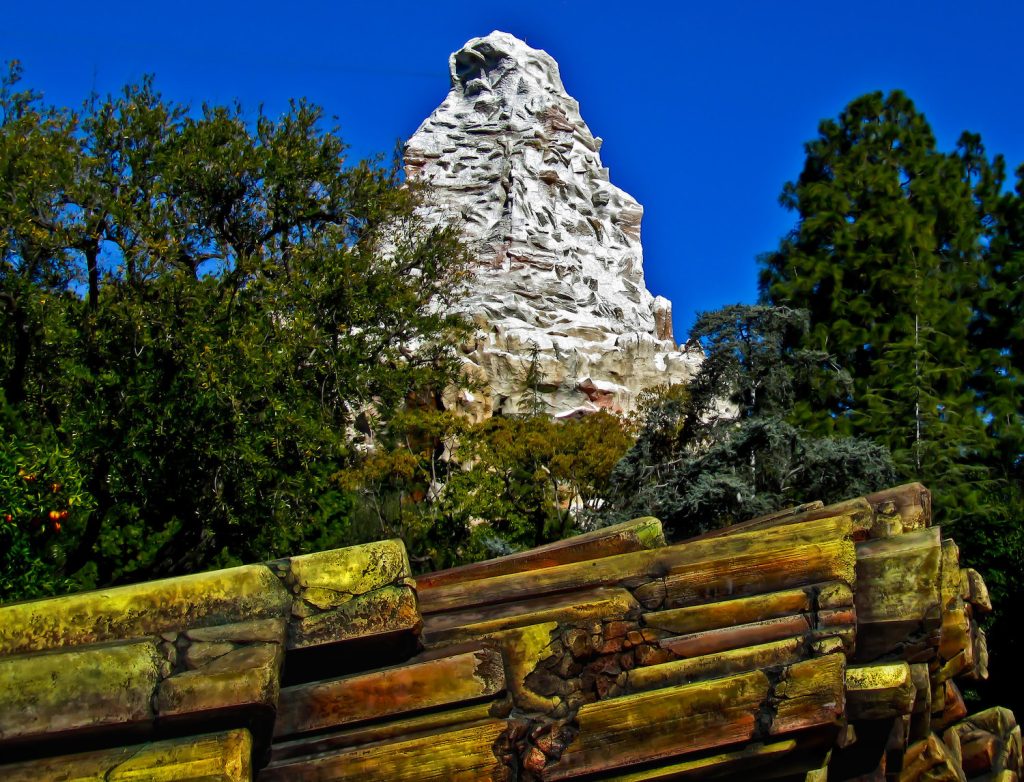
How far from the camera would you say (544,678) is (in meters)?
5.05

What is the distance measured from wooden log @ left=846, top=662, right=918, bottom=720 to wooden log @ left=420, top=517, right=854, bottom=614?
1.83 feet

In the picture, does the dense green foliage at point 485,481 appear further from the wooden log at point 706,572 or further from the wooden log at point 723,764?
the wooden log at point 723,764

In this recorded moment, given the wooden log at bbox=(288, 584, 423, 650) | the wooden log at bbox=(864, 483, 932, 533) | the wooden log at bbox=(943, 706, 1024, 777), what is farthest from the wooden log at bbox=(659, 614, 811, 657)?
the wooden log at bbox=(943, 706, 1024, 777)

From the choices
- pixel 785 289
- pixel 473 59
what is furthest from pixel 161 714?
pixel 473 59

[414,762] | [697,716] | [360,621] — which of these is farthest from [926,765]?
[360,621]

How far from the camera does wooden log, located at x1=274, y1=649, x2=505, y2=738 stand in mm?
4730

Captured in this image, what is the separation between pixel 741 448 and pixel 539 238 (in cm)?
4650

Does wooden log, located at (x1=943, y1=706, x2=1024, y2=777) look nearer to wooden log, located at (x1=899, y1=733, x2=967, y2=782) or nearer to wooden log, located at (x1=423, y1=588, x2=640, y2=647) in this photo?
wooden log, located at (x1=899, y1=733, x2=967, y2=782)

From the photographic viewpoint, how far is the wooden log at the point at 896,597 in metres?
5.75

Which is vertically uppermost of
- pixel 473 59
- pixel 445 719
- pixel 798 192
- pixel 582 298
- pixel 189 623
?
pixel 473 59

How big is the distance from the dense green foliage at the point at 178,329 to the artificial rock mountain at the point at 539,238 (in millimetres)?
32248

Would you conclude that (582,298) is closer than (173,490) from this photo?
No

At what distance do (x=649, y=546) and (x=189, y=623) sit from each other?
102 inches

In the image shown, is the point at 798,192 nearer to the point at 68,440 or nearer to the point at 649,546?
the point at 68,440
